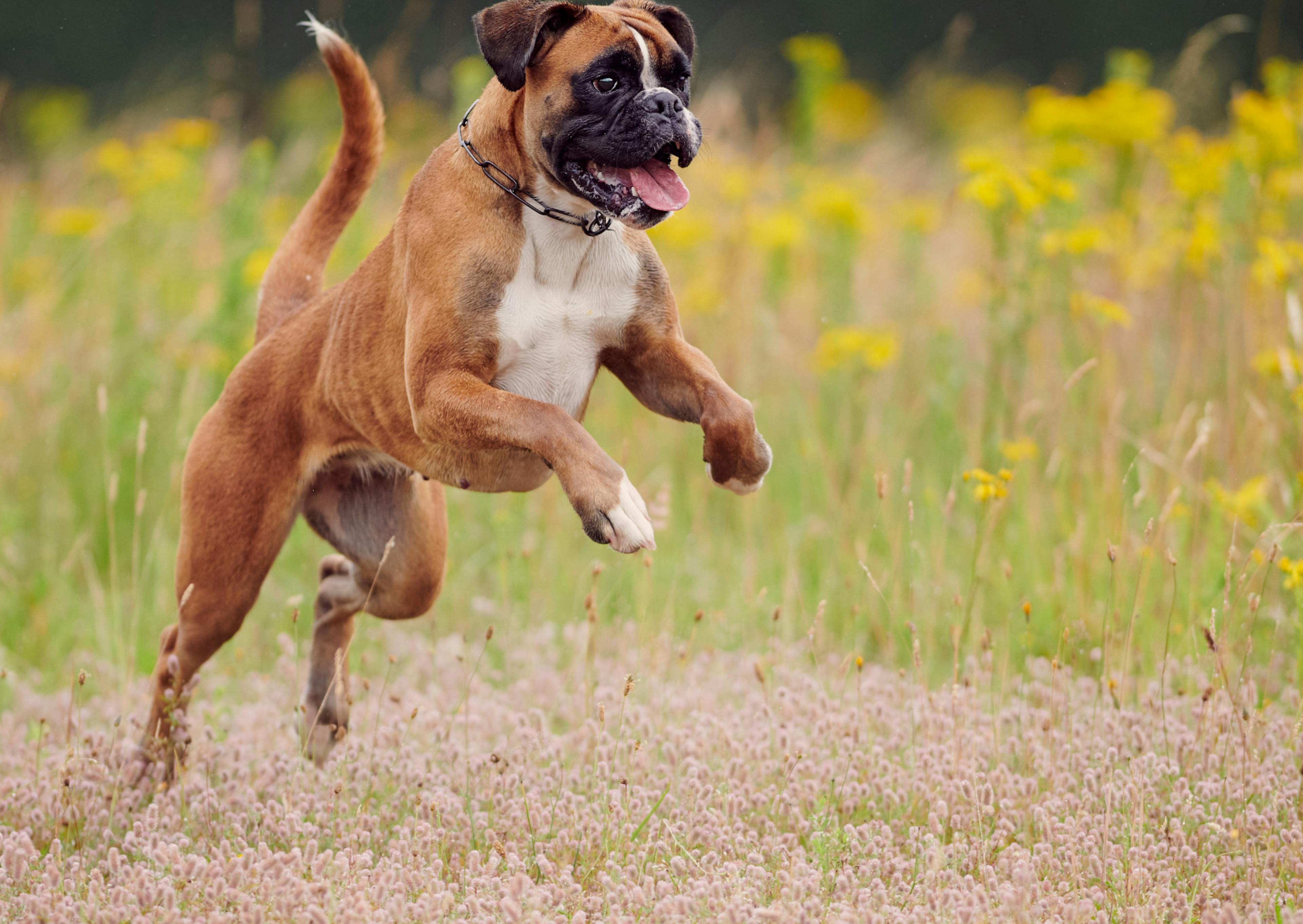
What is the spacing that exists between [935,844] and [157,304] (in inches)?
211

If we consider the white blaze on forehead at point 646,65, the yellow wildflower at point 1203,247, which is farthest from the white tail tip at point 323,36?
the yellow wildflower at point 1203,247

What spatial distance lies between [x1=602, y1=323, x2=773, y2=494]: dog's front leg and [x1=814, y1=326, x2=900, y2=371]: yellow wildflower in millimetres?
2374

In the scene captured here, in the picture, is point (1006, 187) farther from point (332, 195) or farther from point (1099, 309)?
point (332, 195)

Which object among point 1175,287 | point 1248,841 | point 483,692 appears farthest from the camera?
point 1175,287

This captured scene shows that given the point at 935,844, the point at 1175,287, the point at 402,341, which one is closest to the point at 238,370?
the point at 402,341

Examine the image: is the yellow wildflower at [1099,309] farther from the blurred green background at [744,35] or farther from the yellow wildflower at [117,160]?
the blurred green background at [744,35]

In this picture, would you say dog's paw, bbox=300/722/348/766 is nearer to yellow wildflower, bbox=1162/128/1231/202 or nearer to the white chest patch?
the white chest patch

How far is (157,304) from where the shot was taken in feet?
22.7

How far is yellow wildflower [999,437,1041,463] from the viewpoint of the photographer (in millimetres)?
4539

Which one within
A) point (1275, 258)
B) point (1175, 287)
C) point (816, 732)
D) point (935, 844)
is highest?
point (1275, 258)

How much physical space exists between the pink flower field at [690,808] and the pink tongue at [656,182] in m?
1.07

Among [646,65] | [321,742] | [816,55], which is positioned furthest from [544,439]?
[816,55]

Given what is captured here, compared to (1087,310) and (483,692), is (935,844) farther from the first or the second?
(1087,310)

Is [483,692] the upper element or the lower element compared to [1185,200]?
lower
